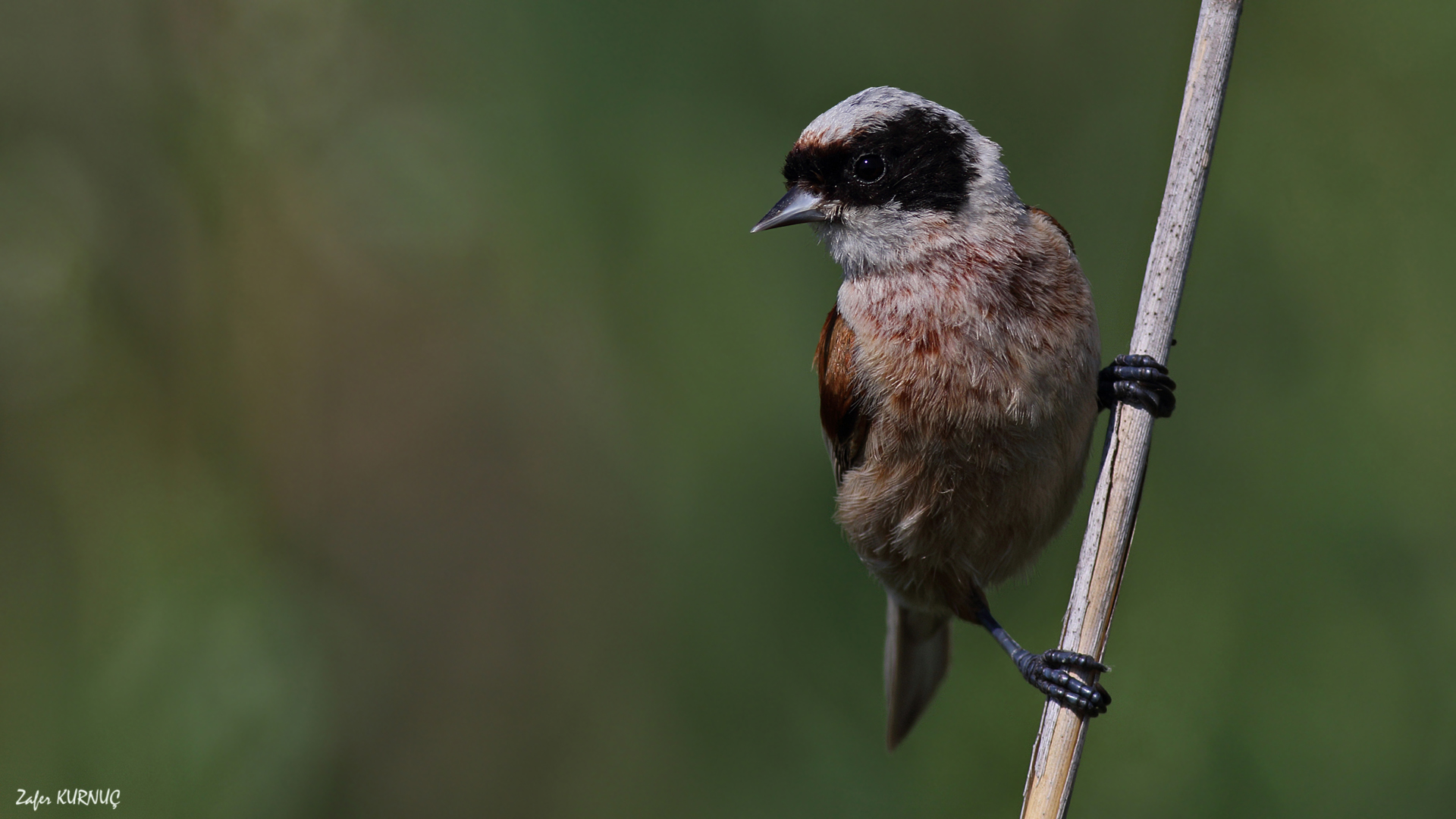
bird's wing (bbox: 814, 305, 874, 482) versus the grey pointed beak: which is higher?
the grey pointed beak

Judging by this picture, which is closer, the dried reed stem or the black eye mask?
the dried reed stem

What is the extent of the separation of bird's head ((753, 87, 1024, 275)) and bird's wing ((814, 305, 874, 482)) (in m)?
0.27

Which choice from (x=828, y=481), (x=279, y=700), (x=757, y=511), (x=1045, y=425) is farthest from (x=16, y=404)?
(x=1045, y=425)

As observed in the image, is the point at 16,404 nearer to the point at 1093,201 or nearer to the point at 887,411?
the point at 887,411

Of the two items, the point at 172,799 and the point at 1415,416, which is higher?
the point at 1415,416

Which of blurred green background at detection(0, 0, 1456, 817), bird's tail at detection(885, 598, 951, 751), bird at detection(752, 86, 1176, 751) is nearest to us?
bird at detection(752, 86, 1176, 751)

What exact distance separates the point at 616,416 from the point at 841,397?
125 centimetres

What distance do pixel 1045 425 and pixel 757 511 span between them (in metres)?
1.20

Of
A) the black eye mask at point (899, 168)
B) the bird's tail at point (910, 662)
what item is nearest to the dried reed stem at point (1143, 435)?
the black eye mask at point (899, 168)

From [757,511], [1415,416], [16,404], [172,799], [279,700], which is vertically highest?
[1415,416]

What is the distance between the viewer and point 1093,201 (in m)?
3.83

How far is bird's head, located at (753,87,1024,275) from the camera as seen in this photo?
3029mm

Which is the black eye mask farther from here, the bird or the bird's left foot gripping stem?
the bird's left foot gripping stem

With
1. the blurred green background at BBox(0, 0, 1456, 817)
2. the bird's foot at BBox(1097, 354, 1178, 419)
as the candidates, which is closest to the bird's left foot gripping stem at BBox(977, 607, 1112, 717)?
the blurred green background at BBox(0, 0, 1456, 817)
